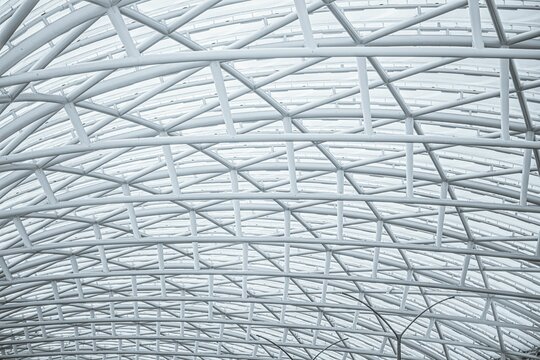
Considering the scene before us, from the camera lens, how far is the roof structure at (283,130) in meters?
23.4

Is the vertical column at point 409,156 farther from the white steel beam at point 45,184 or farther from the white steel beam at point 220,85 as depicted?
the white steel beam at point 45,184

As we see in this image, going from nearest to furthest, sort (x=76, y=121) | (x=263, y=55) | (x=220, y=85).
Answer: (x=263, y=55) → (x=220, y=85) → (x=76, y=121)

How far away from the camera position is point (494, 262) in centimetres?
4497

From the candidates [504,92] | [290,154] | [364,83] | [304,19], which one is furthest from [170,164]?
[504,92]

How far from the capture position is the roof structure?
23.4 metres

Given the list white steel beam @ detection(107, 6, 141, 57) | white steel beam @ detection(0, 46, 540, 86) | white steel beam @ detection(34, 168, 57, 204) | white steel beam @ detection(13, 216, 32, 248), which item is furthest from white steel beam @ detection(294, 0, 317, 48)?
white steel beam @ detection(13, 216, 32, 248)

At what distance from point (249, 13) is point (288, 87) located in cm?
521

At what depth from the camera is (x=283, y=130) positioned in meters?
34.5

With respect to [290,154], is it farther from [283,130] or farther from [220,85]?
[220,85]

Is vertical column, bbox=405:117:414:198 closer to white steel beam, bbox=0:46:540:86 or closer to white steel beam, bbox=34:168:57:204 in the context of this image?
white steel beam, bbox=0:46:540:86

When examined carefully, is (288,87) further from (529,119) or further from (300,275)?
(300,275)

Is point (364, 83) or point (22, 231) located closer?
point (364, 83)

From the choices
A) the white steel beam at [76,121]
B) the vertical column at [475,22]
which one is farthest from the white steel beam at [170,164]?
the vertical column at [475,22]

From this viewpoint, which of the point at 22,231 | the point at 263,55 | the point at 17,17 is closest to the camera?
the point at 17,17
